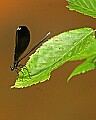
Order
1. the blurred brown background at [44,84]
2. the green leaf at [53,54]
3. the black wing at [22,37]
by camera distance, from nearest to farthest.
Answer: the green leaf at [53,54] → the black wing at [22,37] → the blurred brown background at [44,84]

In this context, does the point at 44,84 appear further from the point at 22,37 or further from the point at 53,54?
the point at 53,54

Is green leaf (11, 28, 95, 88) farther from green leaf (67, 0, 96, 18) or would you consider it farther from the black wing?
the black wing

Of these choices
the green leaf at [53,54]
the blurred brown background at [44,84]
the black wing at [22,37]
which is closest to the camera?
the green leaf at [53,54]

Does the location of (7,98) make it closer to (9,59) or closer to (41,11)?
(9,59)

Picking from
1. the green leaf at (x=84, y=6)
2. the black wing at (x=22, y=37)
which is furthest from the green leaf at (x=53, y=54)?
the black wing at (x=22, y=37)

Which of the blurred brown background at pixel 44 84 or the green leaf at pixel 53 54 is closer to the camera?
the green leaf at pixel 53 54

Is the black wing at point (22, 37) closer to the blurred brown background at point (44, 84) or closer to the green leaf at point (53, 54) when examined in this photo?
the green leaf at point (53, 54)

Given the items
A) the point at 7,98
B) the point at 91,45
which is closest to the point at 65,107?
the point at 7,98
